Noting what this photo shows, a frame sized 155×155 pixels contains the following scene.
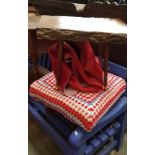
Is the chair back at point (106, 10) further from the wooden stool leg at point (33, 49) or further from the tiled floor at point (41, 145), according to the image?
the tiled floor at point (41, 145)

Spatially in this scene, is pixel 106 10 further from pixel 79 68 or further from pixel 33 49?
pixel 79 68

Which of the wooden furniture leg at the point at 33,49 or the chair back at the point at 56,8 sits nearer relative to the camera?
the wooden furniture leg at the point at 33,49

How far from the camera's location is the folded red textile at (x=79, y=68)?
0.77m

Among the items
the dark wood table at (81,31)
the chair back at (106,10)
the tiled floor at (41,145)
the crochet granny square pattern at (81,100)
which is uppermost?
the chair back at (106,10)

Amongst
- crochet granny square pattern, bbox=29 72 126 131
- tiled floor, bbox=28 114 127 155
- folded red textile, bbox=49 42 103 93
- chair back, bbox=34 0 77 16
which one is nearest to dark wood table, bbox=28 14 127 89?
folded red textile, bbox=49 42 103 93

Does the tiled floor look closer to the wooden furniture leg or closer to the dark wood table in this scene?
the wooden furniture leg

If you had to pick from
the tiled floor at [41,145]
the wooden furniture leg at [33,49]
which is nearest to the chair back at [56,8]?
the wooden furniture leg at [33,49]

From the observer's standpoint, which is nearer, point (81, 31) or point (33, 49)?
point (81, 31)

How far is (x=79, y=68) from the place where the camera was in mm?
781

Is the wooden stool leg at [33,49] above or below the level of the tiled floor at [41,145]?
above

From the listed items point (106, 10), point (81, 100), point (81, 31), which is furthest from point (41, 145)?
point (106, 10)

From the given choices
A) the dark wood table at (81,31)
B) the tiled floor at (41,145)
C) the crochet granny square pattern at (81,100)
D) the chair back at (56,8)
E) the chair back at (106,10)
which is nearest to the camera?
the dark wood table at (81,31)
